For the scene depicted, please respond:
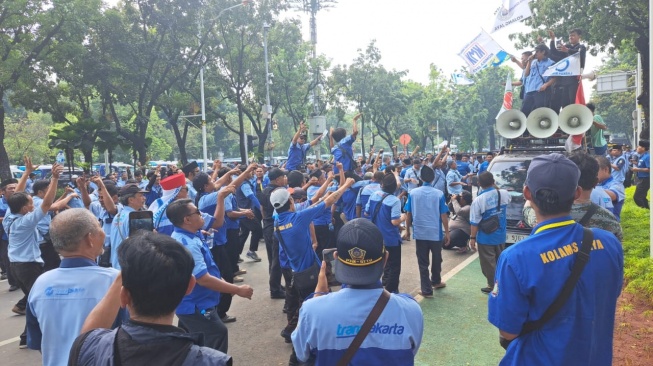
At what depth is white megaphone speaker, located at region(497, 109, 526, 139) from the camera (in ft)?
30.6

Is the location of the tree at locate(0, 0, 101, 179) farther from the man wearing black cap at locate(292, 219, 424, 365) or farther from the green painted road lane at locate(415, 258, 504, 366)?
the man wearing black cap at locate(292, 219, 424, 365)

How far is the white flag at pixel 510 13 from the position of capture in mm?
11625

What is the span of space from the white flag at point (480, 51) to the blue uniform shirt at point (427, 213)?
660cm

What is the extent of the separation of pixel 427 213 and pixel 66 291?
5009mm

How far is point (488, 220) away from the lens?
663cm

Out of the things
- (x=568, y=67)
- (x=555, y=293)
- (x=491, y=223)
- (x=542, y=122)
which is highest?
(x=568, y=67)

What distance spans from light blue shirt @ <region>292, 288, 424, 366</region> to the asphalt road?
2984 millimetres

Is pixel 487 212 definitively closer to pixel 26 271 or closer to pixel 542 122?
pixel 542 122

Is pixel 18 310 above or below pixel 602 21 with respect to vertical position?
below

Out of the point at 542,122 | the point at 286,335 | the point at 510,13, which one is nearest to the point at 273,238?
the point at 286,335

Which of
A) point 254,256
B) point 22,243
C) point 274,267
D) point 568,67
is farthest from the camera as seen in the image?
point 254,256

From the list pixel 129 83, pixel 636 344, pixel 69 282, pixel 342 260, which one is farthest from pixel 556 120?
pixel 129 83

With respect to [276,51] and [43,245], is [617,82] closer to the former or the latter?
[276,51]

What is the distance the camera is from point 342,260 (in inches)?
93.2
